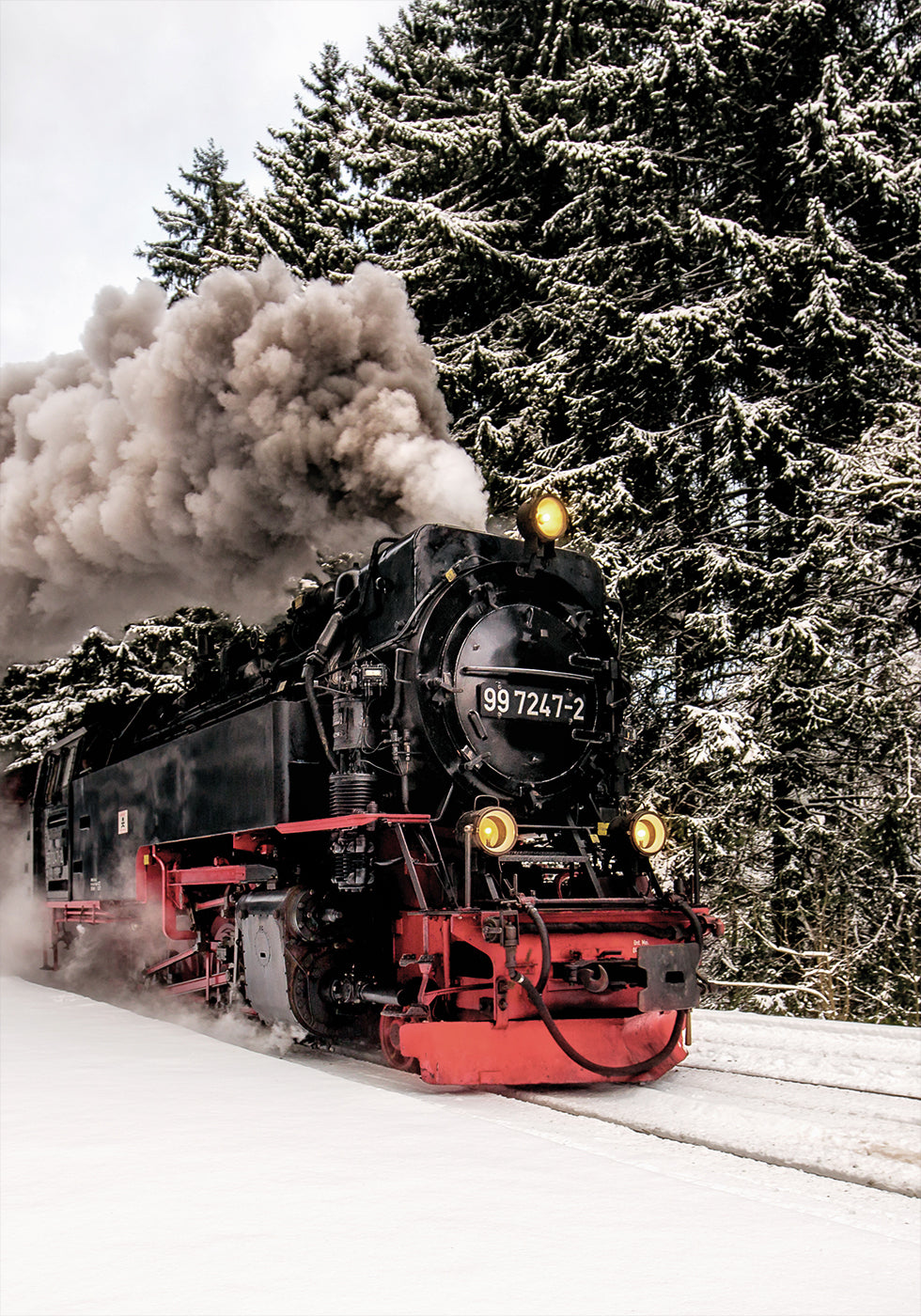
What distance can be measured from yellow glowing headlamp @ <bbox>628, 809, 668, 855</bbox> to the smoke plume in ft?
9.20

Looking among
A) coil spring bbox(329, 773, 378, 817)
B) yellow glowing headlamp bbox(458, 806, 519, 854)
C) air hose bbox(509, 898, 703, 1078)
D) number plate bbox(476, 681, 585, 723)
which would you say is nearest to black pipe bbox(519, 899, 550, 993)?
Result: air hose bbox(509, 898, 703, 1078)

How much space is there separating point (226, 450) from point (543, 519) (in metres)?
3.82

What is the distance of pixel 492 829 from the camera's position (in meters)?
6.12

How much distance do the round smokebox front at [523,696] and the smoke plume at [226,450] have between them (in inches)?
74.6

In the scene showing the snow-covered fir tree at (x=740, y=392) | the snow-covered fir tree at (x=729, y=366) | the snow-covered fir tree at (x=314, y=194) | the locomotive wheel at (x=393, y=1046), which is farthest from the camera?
the snow-covered fir tree at (x=314, y=194)

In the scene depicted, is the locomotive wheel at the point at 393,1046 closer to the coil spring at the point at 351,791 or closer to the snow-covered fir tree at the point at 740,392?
the coil spring at the point at 351,791

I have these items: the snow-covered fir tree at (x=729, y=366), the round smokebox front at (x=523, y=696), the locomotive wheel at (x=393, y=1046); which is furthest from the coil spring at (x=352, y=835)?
the snow-covered fir tree at (x=729, y=366)

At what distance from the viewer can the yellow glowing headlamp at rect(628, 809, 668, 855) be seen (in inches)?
280

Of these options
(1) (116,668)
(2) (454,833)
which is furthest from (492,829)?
(1) (116,668)

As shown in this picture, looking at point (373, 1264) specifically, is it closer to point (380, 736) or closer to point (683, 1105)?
point (683, 1105)

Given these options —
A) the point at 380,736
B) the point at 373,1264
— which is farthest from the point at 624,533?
the point at 373,1264

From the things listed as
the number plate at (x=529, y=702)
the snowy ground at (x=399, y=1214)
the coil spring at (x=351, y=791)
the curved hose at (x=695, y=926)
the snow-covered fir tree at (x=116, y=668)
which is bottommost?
the snowy ground at (x=399, y=1214)

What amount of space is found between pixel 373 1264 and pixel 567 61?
1590cm

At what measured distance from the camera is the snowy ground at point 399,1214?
121 inches
